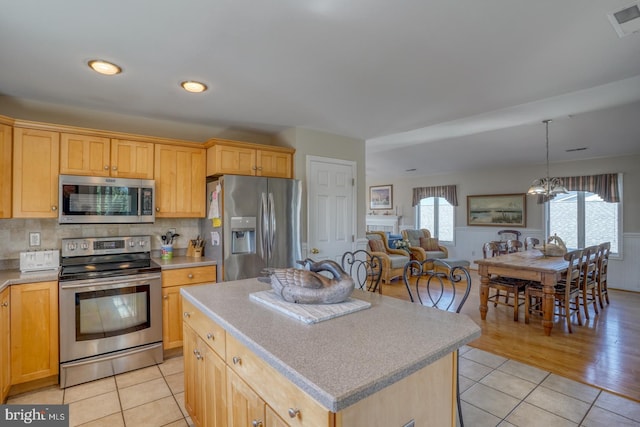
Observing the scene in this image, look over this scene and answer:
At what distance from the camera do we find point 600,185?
19.0 ft

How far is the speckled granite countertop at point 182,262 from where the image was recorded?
2.90m

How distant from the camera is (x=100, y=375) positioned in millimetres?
2590

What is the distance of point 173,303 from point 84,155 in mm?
1502

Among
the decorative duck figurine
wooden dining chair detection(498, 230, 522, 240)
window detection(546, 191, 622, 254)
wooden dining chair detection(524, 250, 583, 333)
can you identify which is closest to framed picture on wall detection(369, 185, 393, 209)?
wooden dining chair detection(498, 230, 522, 240)

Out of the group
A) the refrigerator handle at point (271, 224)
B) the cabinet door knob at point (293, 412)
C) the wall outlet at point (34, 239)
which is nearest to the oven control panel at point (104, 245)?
the wall outlet at point (34, 239)

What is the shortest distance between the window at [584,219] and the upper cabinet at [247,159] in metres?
5.89

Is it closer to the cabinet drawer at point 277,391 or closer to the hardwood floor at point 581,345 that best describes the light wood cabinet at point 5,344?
the cabinet drawer at point 277,391

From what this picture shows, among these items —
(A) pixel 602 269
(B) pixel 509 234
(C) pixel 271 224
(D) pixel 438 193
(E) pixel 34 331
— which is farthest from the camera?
(D) pixel 438 193

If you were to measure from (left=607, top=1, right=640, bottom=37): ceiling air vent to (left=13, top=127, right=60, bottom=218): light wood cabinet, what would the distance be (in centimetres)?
386

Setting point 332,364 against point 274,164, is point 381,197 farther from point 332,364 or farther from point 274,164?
point 332,364

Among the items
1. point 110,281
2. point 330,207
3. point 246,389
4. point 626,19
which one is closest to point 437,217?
point 330,207

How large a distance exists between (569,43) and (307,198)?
2631mm

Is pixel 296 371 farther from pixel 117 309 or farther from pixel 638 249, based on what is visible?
pixel 638 249

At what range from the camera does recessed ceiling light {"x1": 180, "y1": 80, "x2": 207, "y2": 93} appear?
249 centimetres
